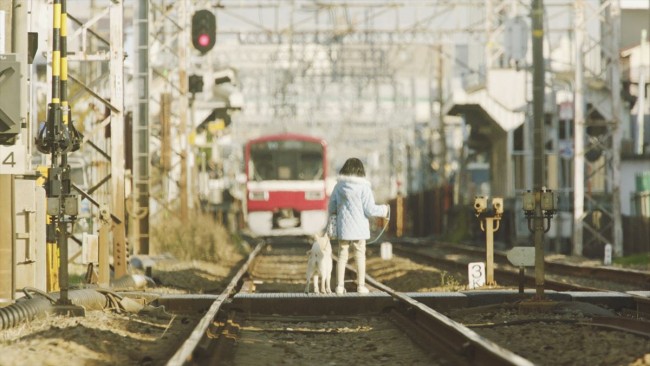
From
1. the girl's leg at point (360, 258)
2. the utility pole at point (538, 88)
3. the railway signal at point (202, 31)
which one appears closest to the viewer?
the girl's leg at point (360, 258)

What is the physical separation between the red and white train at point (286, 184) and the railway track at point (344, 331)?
19510 mm

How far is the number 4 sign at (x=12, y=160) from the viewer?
11797mm

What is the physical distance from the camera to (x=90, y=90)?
14648 mm

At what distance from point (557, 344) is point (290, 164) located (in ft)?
86.8

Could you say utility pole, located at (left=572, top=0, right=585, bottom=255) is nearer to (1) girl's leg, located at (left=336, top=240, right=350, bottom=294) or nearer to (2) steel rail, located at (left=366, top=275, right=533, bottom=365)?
(1) girl's leg, located at (left=336, top=240, right=350, bottom=294)

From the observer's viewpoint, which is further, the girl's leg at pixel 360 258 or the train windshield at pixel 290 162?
the train windshield at pixel 290 162

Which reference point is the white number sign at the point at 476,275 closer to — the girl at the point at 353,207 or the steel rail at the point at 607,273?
the girl at the point at 353,207


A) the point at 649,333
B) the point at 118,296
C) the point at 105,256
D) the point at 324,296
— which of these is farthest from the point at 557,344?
the point at 105,256

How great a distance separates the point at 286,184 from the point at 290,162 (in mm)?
652

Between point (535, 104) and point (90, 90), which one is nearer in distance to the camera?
point (90, 90)

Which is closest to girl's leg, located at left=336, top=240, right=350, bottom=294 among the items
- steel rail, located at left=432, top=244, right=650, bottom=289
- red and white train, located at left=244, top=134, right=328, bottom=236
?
steel rail, located at left=432, top=244, right=650, bottom=289

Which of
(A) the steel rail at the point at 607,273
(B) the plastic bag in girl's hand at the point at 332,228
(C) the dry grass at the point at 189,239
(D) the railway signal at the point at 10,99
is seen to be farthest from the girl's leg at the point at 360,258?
(C) the dry grass at the point at 189,239

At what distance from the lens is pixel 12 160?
11.8 m

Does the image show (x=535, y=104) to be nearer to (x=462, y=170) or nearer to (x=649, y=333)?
(x=649, y=333)
